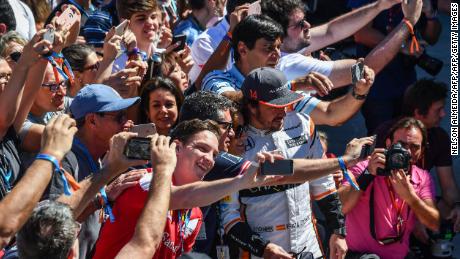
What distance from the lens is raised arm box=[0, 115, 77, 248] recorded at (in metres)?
3.64

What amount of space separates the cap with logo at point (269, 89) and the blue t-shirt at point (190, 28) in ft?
7.70

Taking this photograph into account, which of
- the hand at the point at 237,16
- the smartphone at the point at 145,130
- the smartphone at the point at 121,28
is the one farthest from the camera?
the hand at the point at 237,16

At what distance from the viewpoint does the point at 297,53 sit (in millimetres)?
6594

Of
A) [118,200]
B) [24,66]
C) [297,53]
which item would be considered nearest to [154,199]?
[118,200]

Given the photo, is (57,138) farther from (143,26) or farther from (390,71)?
(390,71)

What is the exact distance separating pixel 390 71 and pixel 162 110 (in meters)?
3.07

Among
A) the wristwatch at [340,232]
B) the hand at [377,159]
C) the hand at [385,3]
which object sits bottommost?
the wristwatch at [340,232]

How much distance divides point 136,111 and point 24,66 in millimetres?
1197

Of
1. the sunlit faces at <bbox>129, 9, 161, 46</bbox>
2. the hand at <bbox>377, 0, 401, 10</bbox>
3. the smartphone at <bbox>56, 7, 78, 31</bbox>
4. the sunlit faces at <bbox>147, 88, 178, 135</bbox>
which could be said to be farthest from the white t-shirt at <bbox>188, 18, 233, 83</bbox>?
the smartphone at <bbox>56, 7, 78, 31</bbox>

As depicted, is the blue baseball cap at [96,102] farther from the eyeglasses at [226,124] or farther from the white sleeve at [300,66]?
the white sleeve at [300,66]

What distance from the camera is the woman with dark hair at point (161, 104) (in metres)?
5.77

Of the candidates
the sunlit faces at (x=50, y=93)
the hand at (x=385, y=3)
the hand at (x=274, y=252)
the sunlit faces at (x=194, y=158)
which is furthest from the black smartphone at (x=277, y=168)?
the hand at (x=385, y=3)

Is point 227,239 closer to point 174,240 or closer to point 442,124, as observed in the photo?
point 174,240

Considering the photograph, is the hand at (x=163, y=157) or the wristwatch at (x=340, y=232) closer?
the hand at (x=163, y=157)
